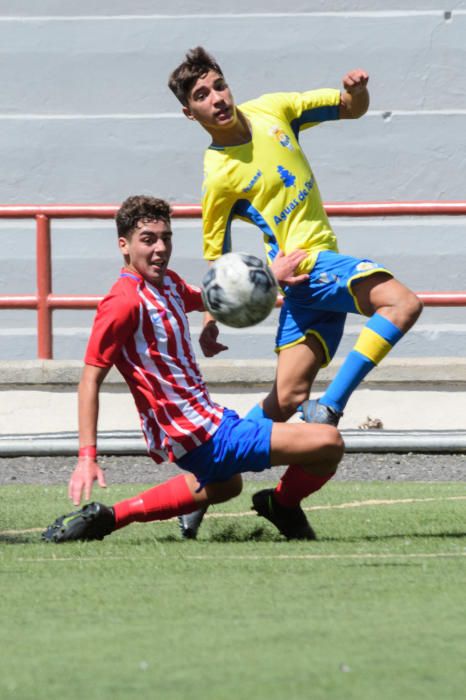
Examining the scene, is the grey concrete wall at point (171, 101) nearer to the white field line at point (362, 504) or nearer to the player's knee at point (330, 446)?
the white field line at point (362, 504)

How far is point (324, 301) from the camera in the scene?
6.42 m

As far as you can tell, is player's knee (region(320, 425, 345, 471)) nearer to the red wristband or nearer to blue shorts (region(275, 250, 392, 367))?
blue shorts (region(275, 250, 392, 367))

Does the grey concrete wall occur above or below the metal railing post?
above

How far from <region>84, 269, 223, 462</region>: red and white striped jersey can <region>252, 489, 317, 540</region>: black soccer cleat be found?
1.47ft

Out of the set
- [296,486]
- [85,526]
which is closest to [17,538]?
[85,526]

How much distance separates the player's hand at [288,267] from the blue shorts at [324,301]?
0.42ft

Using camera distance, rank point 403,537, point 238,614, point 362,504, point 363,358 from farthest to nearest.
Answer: point 362,504, point 363,358, point 403,537, point 238,614

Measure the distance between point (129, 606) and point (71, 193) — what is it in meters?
8.23

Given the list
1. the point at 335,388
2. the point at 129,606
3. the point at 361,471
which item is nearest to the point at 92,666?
the point at 129,606

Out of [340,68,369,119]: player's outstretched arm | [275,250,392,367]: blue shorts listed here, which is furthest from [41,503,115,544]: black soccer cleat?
[340,68,369,119]: player's outstretched arm

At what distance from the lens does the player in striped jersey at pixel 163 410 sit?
18.7ft

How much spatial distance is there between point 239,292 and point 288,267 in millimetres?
283

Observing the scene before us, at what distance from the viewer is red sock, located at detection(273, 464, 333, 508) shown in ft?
19.6

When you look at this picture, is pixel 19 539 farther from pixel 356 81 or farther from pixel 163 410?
pixel 356 81
